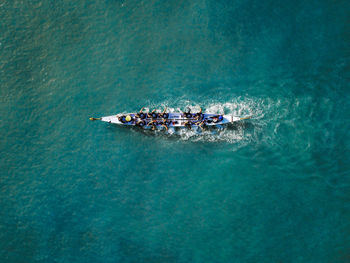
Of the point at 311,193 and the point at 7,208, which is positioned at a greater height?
the point at 7,208

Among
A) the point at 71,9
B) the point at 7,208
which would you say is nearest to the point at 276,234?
the point at 7,208

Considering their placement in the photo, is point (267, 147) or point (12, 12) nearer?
point (267, 147)

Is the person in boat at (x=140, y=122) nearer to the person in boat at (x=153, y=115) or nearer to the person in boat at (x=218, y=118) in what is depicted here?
the person in boat at (x=153, y=115)

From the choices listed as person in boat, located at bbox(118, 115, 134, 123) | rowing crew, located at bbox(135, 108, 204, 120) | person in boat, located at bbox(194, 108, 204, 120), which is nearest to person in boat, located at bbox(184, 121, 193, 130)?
rowing crew, located at bbox(135, 108, 204, 120)

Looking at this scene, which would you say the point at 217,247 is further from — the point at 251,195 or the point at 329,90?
the point at 329,90

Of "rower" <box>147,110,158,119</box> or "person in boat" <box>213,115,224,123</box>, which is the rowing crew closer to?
"rower" <box>147,110,158,119</box>

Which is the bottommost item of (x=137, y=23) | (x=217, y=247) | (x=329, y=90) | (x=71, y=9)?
(x=217, y=247)

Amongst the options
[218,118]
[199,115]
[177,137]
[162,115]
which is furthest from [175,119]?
[218,118]
